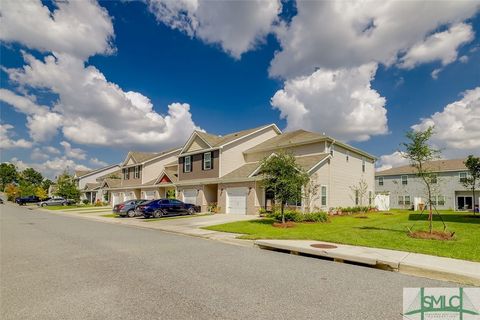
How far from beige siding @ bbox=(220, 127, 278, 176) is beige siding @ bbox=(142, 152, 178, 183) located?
55.4ft

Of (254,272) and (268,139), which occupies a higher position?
(268,139)

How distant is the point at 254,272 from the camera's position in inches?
283

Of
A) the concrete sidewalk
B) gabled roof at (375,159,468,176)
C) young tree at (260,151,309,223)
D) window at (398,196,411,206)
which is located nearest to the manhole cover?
the concrete sidewalk

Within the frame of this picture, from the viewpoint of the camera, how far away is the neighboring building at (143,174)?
128 feet

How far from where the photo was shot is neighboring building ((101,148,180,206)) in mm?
39156

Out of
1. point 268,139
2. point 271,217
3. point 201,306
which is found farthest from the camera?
point 268,139

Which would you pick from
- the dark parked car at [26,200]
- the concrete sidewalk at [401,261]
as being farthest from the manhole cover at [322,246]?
the dark parked car at [26,200]

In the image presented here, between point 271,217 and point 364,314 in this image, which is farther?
point 271,217

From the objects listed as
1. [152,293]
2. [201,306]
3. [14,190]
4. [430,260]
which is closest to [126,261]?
[152,293]

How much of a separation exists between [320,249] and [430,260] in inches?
116

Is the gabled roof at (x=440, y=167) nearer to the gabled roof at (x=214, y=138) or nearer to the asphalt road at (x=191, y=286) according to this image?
the gabled roof at (x=214, y=138)

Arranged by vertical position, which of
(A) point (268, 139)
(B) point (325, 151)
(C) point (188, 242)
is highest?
(A) point (268, 139)

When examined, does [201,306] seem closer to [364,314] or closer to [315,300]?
[315,300]

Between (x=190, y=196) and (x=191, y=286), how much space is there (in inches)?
988
